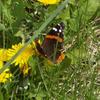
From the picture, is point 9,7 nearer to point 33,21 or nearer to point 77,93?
point 33,21

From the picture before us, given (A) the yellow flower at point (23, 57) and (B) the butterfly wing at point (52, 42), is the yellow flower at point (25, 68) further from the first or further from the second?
(B) the butterfly wing at point (52, 42)

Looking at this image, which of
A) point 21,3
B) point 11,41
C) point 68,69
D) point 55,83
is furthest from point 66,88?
point 21,3

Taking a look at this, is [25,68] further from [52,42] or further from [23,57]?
[52,42]

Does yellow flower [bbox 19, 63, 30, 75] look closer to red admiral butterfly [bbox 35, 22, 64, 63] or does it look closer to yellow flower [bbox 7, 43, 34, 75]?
yellow flower [bbox 7, 43, 34, 75]

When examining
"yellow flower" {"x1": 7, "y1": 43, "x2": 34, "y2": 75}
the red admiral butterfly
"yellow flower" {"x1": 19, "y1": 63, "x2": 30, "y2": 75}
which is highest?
the red admiral butterfly

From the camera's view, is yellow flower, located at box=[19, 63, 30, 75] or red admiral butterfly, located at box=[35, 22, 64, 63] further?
yellow flower, located at box=[19, 63, 30, 75]

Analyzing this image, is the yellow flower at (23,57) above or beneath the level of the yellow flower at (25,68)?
above

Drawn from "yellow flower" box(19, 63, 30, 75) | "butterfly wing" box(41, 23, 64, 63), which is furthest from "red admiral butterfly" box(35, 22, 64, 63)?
"yellow flower" box(19, 63, 30, 75)

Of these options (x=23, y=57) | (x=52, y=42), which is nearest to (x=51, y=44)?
(x=52, y=42)

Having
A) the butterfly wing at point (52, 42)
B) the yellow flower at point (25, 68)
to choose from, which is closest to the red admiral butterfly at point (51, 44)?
the butterfly wing at point (52, 42)
